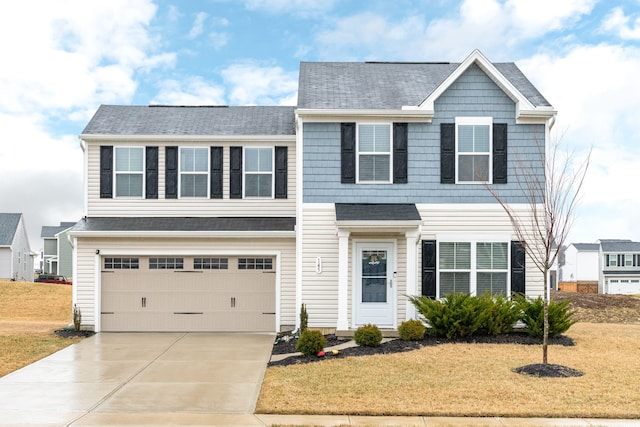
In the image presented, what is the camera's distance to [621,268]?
186 feet

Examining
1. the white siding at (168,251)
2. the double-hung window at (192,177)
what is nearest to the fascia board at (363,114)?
the white siding at (168,251)

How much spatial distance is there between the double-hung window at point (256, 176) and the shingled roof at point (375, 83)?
2.68 metres

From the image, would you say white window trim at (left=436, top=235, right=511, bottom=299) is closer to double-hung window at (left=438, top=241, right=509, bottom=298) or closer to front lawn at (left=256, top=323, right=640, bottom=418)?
double-hung window at (left=438, top=241, right=509, bottom=298)

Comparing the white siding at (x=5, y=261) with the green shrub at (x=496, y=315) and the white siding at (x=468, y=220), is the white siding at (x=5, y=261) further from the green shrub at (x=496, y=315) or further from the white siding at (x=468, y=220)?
the green shrub at (x=496, y=315)

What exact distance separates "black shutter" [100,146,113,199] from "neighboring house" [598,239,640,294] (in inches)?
2007

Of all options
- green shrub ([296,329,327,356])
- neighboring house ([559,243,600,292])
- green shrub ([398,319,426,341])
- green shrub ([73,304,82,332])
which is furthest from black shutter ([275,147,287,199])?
neighboring house ([559,243,600,292])

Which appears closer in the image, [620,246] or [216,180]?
[216,180]

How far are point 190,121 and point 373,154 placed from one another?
22.5 feet

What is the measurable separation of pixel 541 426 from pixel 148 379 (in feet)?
21.8

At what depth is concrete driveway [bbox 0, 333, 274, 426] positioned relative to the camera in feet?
28.3

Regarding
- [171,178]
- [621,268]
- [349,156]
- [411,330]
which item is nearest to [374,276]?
[411,330]

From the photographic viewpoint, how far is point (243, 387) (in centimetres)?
1023

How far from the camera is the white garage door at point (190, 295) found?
56.4 ft

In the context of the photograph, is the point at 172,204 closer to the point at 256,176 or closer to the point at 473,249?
the point at 256,176
